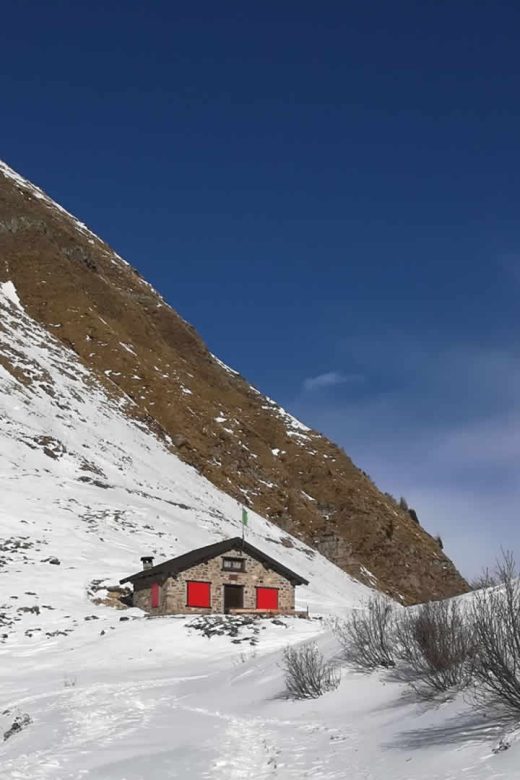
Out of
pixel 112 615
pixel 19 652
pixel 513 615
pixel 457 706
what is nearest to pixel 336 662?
pixel 457 706

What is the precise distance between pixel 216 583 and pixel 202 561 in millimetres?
1206

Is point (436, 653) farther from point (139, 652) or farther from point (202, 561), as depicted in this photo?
point (202, 561)

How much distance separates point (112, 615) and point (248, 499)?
122 ft

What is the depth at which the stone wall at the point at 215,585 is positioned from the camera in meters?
30.4

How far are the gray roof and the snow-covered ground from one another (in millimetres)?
1647

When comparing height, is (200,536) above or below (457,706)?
above

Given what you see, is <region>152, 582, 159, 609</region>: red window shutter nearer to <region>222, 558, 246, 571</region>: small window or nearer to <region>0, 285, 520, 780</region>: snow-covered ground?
<region>0, 285, 520, 780</region>: snow-covered ground

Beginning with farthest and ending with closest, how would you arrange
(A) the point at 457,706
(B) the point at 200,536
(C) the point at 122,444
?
(C) the point at 122,444 → (B) the point at 200,536 → (A) the point at 457,706

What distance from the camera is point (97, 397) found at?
6462 cm

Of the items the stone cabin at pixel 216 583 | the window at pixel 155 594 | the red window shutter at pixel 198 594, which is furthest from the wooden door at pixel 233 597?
the window at pixel 155 594

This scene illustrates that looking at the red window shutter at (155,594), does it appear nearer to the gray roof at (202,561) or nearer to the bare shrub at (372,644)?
the gray roof at (202,561)

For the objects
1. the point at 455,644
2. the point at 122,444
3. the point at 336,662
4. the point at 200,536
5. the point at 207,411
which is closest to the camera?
the point at 455,644

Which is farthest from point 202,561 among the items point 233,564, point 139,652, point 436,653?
point 436,653

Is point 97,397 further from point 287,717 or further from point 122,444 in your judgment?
point 287,717
